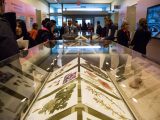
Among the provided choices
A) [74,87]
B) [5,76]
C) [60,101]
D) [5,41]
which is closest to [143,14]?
[5,41]

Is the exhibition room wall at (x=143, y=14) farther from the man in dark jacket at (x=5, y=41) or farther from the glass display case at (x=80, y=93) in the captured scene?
the man in dark jacket at (x=5, y=41)

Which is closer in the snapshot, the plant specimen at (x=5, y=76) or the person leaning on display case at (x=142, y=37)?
the plant specimen at (x=5, y=76)

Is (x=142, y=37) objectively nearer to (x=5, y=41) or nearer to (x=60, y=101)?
(x=5, y=41)

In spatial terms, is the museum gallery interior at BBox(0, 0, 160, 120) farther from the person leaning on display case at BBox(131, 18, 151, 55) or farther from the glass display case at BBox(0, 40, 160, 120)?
the person leaning on display case at BBox(131, 18, 151, 55)

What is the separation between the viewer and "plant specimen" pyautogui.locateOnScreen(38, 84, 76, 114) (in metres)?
1.13

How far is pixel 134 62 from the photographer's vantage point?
7.67ft

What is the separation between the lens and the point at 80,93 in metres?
1.20

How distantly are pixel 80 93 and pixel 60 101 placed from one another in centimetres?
11

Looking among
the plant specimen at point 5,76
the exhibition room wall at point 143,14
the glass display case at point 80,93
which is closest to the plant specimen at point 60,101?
the glass display case at point 80,93

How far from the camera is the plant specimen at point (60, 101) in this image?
3.72ft

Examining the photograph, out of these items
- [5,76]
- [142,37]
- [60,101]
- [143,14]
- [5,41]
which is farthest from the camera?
[143,14]

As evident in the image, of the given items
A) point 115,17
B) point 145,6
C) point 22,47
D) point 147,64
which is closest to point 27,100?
point 147,64

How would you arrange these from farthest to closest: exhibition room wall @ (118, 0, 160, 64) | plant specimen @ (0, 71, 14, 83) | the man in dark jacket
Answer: exhibition room wall @ (118, 0, 160, 64)
the man in dark jacket
plant specimen @ (0, 71, 14, 83)

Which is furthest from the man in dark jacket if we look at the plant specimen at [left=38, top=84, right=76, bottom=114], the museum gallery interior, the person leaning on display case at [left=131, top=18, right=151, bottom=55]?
the person leaning on display case at [left=131, top=18, right=151, bottom=55]
